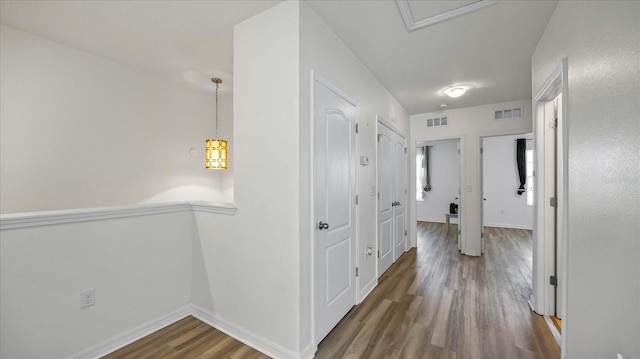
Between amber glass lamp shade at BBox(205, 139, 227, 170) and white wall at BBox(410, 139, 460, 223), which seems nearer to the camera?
amber glass lamp shade at BBox(205, 139, 227, 170)

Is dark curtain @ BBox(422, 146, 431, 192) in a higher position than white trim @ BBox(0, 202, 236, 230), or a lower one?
higher

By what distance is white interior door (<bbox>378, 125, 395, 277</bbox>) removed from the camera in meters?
3.46

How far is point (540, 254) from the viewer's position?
2.44 meters

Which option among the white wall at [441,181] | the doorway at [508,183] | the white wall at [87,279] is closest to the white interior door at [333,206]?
the white wall at [87,279]

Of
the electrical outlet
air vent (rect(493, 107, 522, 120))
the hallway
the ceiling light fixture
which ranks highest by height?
the ceiling light fixture

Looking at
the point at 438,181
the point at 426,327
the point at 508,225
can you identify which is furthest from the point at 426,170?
the point at 426,327

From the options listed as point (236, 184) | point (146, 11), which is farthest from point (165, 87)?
point (236, 184)

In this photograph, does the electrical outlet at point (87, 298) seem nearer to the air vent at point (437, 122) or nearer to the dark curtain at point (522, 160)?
the air vent at point (437, 122)

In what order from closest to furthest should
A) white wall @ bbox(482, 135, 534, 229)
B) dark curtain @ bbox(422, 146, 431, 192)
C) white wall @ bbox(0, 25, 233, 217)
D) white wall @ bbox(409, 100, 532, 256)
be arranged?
white wall @ bbox(0, 25, 233, 217) < white wall @ bbox(409, 100, 532, 256) < white wall @ bbox(482, 135, 534, 229) < dark curtain @ bbox(422, 146, 431, 192)

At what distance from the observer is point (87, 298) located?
1916 mm

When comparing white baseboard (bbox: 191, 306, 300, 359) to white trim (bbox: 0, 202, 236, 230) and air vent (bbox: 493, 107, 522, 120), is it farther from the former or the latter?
air vent (bbox: 493, 107, 522, 120)

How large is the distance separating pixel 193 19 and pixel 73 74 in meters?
1.63

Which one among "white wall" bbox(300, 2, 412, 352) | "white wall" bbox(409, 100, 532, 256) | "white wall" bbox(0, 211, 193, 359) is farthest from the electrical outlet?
"white wall" bbox(409, 100, 532, 256)

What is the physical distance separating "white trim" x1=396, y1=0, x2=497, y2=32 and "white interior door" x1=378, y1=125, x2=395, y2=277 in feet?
4.59
